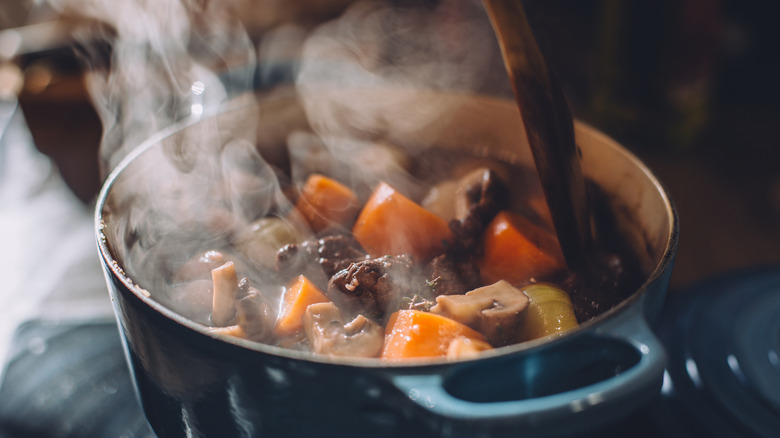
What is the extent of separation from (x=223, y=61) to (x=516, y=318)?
5.65 ft

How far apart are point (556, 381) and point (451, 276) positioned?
1.29 ft

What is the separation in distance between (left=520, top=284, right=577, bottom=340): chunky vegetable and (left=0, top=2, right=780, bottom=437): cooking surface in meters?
0.17

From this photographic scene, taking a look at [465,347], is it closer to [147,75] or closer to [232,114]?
[232,114]

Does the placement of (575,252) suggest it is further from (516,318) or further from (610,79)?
(610,79)

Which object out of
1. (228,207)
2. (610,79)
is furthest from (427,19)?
(228,207)

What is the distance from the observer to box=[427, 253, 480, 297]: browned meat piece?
979mm

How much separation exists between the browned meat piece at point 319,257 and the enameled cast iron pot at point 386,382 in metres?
0.35

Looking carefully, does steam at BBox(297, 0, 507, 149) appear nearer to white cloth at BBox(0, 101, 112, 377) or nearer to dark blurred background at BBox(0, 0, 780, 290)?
dark blurred background at BBox(0, 0, 780, 290)

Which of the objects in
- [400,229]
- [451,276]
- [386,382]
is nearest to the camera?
[386,382]

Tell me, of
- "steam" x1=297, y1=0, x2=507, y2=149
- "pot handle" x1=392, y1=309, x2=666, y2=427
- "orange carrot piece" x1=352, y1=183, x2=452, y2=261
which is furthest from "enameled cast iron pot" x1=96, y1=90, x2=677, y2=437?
"steam" x1=297, y1=0, x2=507, y2=149

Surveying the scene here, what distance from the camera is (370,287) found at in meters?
0.97

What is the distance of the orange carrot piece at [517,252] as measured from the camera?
105 cm

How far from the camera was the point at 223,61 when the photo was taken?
2.16 metres

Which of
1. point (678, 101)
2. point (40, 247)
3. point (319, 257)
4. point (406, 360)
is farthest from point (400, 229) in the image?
point (678, 101)
